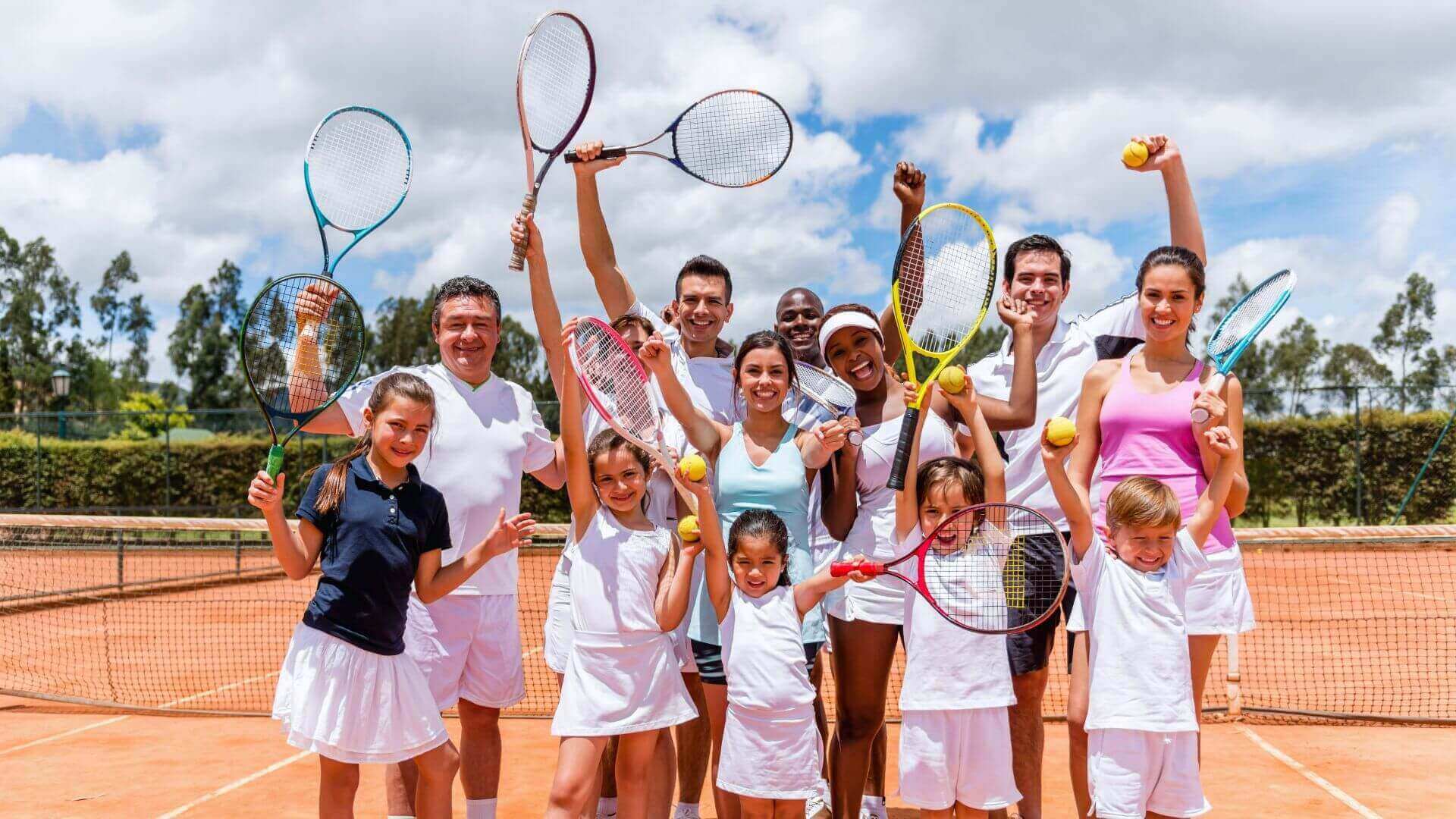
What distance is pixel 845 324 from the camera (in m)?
3.55

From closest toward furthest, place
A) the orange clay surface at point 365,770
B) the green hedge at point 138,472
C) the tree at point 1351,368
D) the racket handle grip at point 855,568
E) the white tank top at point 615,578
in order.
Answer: the racket handle grip at point 855,568, the white tank top at point 615,578, the orange clay surface at point 365,770, the green hedge at point 138,472, the tree at point 1351,368

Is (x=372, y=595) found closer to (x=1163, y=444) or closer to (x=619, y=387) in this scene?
(x=619, y=387)

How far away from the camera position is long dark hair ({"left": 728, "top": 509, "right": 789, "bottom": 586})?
3141 mm

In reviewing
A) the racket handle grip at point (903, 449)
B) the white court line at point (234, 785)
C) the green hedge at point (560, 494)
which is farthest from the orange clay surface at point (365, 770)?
the green hedge at point (560, 494)

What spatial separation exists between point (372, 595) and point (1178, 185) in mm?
2892

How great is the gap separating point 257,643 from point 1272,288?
29.6ft

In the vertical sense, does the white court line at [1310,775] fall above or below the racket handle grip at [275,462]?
below

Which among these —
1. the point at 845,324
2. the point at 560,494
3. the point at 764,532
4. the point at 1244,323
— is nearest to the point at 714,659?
the point at 764,532

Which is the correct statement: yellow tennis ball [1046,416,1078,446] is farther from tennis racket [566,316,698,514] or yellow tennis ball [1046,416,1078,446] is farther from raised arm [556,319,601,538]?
raised arm [556,319,601,538]

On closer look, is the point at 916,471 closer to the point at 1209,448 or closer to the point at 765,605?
the point at 765,605

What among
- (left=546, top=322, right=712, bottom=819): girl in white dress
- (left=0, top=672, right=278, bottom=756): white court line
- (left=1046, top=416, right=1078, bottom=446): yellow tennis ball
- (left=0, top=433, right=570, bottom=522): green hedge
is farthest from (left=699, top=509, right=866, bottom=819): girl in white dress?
(left=0, top=433, right=570, bottom=522): green hedge

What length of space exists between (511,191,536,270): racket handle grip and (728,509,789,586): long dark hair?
107 centimetres

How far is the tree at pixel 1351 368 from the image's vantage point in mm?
52531

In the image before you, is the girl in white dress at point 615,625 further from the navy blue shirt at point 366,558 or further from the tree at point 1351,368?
the tree at point 1351,368
